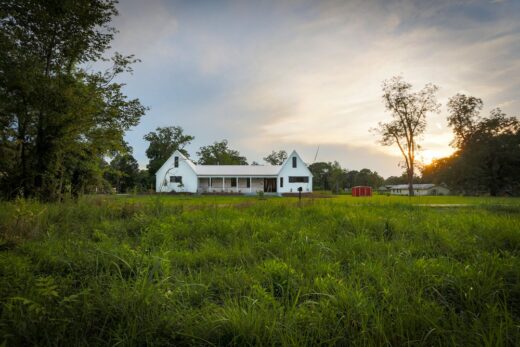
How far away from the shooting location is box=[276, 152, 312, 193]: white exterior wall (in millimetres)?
36844

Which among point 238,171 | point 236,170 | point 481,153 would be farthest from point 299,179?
point 481,153

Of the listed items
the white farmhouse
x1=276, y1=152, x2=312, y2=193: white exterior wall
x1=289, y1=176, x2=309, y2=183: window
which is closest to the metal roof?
the white farmhouse

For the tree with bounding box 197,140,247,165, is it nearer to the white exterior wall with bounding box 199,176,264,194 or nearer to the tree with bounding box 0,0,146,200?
the white exterior wall with bounding box 199,176,264,194

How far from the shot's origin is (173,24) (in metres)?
7.73

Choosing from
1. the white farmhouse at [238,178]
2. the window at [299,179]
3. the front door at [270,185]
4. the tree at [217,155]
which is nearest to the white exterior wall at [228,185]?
the white farmhouse at [238,178]

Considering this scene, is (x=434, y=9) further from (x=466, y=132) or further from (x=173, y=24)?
(x=466, y=132)

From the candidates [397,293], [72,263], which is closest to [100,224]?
[72,263]

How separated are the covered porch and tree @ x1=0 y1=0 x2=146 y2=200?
2830cm

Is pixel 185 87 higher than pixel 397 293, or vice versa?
pixel 185 87

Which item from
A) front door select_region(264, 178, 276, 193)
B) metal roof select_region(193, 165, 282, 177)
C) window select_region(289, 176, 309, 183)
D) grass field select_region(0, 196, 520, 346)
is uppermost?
metal roof select_region(193, 165, 282, 177)

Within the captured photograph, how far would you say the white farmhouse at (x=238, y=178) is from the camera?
37062 mm

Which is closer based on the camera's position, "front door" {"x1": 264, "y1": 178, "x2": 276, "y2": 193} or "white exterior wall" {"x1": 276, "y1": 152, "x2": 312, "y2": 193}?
"white exterior wall" {"x1": 276, "y1": 152, "x2": 312, "y2": 193}

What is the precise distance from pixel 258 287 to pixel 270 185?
119 feet

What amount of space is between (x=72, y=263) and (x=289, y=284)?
2715 mm
